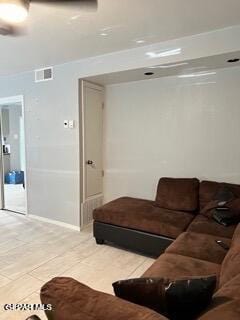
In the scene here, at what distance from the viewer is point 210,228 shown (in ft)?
8.27

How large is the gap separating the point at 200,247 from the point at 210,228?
0.52 m

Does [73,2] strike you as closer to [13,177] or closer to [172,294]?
[172,294]

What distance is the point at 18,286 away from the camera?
2.32m

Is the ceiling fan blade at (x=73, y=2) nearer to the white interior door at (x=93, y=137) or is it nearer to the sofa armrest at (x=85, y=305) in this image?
the sofa armrest at (x=85, y=305)

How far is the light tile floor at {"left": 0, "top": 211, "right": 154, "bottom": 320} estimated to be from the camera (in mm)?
2291

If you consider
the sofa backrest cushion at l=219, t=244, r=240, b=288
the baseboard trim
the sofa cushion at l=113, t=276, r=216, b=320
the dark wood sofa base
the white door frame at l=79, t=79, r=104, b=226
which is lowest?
the baseboard trim

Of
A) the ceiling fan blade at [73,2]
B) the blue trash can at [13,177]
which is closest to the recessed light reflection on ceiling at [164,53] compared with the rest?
the ceiling fan blade at [73,2]

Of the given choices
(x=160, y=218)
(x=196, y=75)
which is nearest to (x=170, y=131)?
(x=196, y=75)

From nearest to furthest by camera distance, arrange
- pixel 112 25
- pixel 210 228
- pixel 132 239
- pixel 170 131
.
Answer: pixel 112 25 → pixel 210 228 → pixel 132 239 → pixel 170 131

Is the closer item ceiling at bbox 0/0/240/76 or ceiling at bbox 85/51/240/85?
ceiling at bbox 0/0/240/76

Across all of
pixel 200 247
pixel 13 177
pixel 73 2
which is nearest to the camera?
pixel 73 2

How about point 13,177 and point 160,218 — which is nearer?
point 160,218

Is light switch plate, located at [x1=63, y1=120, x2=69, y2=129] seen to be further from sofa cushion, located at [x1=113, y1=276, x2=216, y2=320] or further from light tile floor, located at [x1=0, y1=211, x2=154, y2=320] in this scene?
sofa cushion, located at [x1=113, y1=276, x2=216, y2=320]

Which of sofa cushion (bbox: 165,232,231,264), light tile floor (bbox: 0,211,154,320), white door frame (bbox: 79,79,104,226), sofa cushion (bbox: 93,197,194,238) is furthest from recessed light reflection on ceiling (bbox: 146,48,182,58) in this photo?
light tile floor (bbox: 0,211,154,320)
